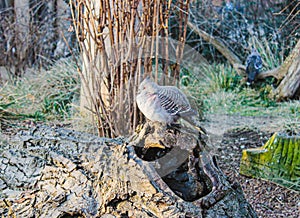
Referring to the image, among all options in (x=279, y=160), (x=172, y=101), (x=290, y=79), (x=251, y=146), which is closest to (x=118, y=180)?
(x=172, y=101)

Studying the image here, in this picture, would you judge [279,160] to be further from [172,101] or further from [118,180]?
[118,180]

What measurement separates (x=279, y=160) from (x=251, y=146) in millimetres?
854

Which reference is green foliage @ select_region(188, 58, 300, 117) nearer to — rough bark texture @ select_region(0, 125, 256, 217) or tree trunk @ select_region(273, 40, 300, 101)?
tree trunk @ select_region(273, 40, 300, 101)

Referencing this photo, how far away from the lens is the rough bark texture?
1392mm

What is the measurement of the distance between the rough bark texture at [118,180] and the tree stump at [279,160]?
1691mm

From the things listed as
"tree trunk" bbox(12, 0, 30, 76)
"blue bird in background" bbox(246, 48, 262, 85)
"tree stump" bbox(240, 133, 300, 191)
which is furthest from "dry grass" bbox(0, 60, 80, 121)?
"blue bird in background" bbox(246, 48, 262, 85)

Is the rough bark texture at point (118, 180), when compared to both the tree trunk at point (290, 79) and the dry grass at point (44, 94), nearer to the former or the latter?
the dry grass at point (44, 94)

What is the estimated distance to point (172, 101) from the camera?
194cm

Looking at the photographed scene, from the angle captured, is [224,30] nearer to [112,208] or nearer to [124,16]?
[124,16]

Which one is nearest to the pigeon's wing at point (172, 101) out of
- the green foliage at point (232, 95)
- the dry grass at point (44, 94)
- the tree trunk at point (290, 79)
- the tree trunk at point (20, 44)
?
the dry grass at point (44, 94)

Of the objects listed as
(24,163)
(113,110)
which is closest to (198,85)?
(113,110)

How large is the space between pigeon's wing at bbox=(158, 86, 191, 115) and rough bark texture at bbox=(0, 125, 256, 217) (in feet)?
0.86

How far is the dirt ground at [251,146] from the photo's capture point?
2.88 metres

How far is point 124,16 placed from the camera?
2484 millimetres
